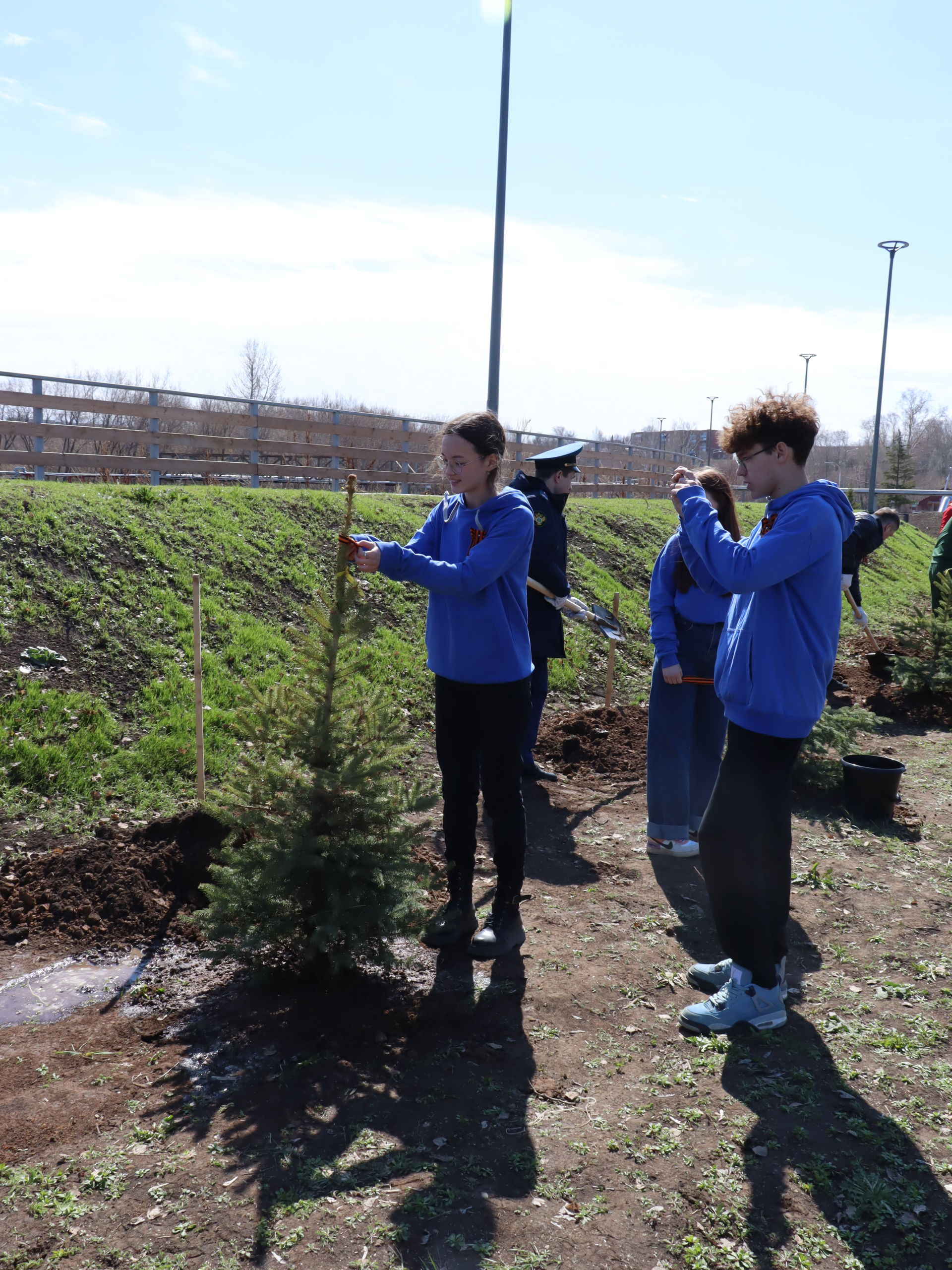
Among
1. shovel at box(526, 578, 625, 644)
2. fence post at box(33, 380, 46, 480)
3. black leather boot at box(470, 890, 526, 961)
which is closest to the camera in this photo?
black leather boot at box(470, 890, 526, 961)

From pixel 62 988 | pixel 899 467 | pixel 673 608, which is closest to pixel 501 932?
pixel 62 988

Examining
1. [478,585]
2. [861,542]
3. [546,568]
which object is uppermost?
[861,542]

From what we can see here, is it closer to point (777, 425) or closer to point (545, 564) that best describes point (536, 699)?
point (545, 564)

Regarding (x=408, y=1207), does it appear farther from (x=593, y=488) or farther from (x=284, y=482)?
(x=284, y=482)

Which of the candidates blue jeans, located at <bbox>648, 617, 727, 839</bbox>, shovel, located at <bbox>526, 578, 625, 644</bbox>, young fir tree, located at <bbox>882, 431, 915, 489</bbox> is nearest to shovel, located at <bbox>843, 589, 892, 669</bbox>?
shovel, located at <bbox>526, 578, 625, 644</bbox>

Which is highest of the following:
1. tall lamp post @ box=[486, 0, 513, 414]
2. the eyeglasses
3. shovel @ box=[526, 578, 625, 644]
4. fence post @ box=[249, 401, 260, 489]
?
tall lamp post @ box=[486, 0, 513, 414]

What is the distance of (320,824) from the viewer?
10.9 ft

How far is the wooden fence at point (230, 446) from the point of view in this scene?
11.0m

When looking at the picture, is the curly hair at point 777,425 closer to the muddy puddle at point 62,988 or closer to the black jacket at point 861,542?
the muddy puddle at point 62,988

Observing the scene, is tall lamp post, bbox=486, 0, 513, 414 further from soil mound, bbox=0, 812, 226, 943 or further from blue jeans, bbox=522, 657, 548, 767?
soil mound, bbox=0, 812, 226, 943

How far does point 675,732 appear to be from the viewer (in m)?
4.95

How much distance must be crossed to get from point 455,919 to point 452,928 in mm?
37

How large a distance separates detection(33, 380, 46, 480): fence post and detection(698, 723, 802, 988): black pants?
9.76m

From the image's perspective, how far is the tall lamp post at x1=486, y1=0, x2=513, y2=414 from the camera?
10.1 meters
